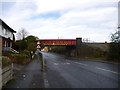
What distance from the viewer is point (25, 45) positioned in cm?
4188

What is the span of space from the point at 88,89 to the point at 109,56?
2223 centimetres

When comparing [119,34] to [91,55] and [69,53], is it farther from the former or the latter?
[69,53]

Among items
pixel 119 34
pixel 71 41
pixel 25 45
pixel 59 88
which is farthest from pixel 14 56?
pixel 71 41

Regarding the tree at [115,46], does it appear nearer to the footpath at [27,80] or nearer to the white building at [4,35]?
the footpath at [27,80]

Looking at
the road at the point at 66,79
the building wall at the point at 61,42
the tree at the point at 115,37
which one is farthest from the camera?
the building wall at the point at 61,42

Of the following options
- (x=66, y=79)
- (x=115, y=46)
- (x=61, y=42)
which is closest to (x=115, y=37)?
(x=115, y=46)

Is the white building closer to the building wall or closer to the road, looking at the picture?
the road

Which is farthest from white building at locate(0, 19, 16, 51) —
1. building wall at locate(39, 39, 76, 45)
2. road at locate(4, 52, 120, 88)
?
building wall at locate(39, 39, 76, 45)

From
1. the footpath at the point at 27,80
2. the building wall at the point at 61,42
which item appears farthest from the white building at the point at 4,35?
the building wall at the point at 61,42

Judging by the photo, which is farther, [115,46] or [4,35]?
[4,35]

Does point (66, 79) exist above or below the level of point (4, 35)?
below

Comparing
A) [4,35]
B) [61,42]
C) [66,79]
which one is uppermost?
[4,35]

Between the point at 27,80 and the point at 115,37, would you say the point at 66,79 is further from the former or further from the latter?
the point at 115,37

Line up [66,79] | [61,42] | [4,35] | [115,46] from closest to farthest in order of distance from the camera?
[66,79] → [115,46] → [4,35] → [61,42]
